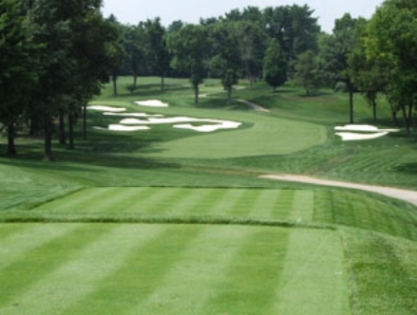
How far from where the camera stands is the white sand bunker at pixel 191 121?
6494 centimetres

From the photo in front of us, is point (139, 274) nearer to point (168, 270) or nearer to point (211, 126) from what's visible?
point (168, 270)

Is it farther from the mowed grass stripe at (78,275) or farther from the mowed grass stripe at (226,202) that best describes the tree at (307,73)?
the mowed grass stripe at (78,275)

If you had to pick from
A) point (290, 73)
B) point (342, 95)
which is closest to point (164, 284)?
point (342, 95)

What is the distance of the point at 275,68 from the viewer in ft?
365

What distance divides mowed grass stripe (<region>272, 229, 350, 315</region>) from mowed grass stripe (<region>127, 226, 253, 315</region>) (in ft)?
3.01

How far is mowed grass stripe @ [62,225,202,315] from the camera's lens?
7.70 metres

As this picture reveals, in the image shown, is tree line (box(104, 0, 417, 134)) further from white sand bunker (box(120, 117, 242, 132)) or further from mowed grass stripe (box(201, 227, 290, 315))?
mowed grass stripe (box(201, 227, 290, 315))

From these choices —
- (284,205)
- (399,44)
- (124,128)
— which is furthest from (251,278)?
(124,128)

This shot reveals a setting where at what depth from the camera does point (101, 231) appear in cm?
1223

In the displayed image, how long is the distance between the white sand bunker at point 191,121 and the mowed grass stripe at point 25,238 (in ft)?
166

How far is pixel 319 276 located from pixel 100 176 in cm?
2152

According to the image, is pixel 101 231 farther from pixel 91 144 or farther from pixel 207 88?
pixel 207 88

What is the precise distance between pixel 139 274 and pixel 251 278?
5.33 ft

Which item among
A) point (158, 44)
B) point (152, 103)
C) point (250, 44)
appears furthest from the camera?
point (158, 44)
